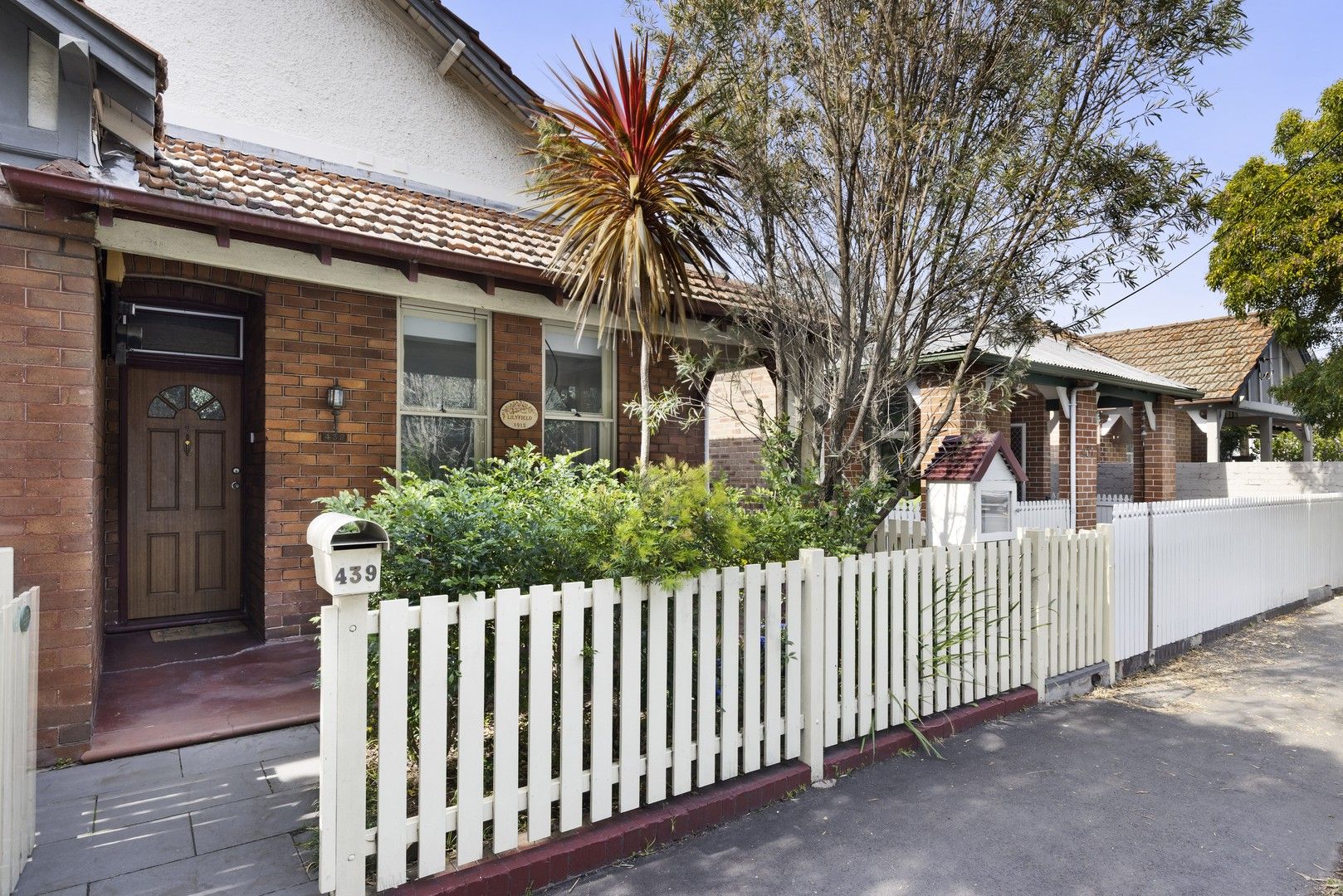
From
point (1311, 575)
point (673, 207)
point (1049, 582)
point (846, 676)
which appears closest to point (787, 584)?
point (846, 676)

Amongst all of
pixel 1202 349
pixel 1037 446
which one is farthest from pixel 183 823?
pixel 1202 349

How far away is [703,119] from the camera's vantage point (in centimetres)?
504

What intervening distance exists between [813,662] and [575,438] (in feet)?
12.3

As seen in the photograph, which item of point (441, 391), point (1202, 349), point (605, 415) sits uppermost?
point (1202, 349)

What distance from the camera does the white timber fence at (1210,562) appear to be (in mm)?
5820

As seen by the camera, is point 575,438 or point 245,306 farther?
point 575,438

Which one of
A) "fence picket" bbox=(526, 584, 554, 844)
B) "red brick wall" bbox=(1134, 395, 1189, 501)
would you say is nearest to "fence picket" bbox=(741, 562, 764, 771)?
"fence picket" bbox=(526, 584, 554, 844)

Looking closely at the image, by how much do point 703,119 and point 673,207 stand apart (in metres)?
0.64

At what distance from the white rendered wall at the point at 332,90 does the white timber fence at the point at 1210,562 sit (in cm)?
647

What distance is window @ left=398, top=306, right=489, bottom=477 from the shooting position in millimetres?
5996

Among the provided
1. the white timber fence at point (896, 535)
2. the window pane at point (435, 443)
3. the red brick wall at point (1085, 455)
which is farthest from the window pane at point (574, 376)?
the red brick wall at point (1085, 455)

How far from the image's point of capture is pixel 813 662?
145 inches

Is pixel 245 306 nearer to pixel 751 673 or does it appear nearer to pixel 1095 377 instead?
pixel 751 673

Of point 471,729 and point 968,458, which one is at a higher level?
point 968,458
